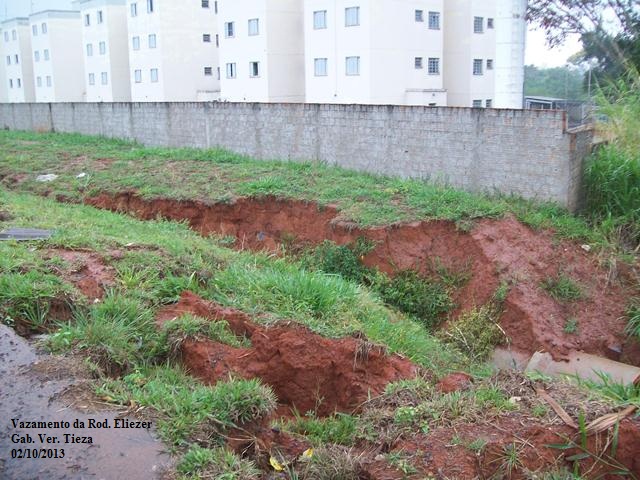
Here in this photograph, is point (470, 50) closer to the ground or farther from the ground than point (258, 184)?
farther from the ground

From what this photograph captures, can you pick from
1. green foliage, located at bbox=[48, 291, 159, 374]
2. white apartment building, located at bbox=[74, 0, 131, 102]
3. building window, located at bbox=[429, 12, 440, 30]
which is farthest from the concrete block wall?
white apartment building, located at bbox=[74, 0, 131, 102]

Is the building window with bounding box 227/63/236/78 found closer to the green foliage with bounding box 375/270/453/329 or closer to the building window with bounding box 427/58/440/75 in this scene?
the building window with bounding box 427/58/440/75

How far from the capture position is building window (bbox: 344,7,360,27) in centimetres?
2630

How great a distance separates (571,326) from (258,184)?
546 cm

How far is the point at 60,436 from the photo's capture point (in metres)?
3.77

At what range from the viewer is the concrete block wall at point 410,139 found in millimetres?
9773

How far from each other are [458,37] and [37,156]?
20300 millimetres

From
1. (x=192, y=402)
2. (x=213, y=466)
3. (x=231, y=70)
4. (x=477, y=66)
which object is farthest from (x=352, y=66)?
(x=213, y=466)

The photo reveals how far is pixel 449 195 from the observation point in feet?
32.6

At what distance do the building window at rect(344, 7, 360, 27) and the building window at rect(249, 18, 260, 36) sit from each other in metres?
4.81

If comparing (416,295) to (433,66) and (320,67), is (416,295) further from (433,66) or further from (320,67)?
(433,66)

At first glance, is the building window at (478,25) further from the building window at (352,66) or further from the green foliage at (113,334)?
the green foliage at (113,334)

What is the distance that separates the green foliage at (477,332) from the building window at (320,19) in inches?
855

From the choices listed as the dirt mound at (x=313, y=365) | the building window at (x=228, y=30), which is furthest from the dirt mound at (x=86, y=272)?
the building window at (x=228, y=30)
